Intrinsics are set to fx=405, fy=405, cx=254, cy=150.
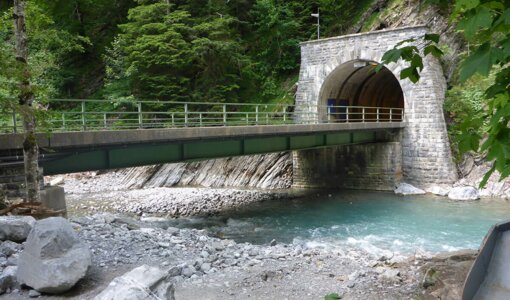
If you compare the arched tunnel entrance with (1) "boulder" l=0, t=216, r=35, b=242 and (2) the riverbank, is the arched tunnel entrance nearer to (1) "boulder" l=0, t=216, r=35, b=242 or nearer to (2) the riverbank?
(2) the riverbank

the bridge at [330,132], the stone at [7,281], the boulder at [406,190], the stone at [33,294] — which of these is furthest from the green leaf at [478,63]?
the boulder at [406,190]

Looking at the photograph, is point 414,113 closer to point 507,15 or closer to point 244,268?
point 244,268

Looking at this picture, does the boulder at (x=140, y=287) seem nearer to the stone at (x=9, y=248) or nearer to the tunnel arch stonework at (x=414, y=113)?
the stone at (x=9, y=248)

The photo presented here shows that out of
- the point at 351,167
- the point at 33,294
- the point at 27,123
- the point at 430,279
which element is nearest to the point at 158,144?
the point at 27,123

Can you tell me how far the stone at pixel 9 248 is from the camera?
7.03 meters

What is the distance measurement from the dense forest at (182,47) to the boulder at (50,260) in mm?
16468

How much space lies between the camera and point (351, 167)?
914 inches

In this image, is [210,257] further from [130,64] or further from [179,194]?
[130,64]

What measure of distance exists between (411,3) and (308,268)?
67.6 feet

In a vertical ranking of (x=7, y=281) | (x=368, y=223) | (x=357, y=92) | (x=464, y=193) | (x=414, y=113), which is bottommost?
(x=368, y=223)

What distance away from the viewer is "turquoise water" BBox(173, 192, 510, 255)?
12273 millimetres

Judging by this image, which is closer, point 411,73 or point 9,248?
point 411,73

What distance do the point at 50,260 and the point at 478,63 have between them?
584 cm

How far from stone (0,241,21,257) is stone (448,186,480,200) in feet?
58.3
